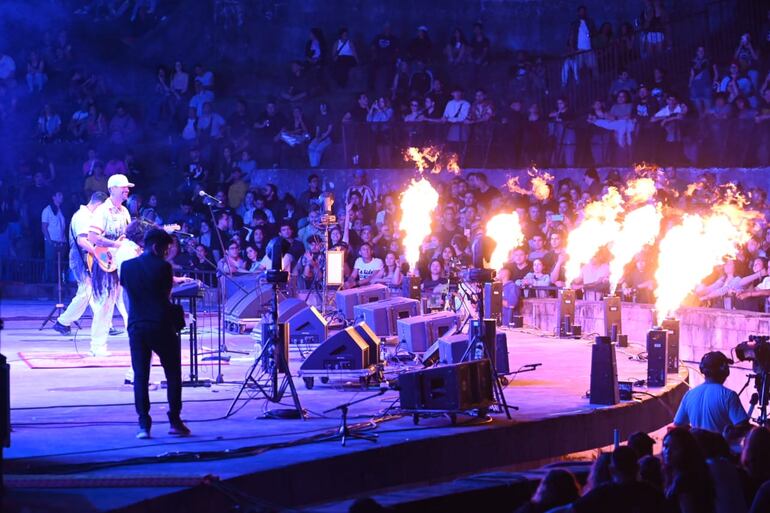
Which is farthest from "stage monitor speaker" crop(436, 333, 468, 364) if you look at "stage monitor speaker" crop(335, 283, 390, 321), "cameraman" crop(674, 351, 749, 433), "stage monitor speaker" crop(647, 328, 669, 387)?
"stage monitor speaker" crop(335, 283, 390, 321)

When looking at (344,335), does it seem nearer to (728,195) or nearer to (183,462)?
(183,462)

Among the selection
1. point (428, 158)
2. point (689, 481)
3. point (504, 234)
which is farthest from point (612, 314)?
point (689, 481)

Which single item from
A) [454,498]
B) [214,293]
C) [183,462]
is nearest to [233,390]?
[183,462]

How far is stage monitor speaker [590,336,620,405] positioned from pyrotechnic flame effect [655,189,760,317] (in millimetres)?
7320

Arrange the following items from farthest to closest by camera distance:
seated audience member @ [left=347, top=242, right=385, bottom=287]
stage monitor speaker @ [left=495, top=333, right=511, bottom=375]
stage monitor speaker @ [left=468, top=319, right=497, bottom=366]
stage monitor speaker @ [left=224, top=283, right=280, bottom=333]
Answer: seated audience member @ [left=347, top=242, right=385, bottom=287] → stage monitor speaker @ [left=224, top=283, right=280, bottom=333] → stage monitor speaker @ [left=495, top=333, right=511, bottom=375] → stage monitor speaker @ [left=468, top=319, right=497, bottom=366]

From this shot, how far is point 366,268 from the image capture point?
20.6m

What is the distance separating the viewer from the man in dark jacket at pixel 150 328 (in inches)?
398

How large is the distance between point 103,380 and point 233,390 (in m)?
1.60

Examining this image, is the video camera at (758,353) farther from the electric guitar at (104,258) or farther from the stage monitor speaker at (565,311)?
the stage monitor speaker at (565,311)

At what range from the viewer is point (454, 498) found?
821 cm

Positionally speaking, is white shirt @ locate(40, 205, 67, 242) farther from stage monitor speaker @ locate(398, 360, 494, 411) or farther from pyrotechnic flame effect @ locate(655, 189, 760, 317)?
stage monitor speaker @ locate(398, 360, 494, 411)

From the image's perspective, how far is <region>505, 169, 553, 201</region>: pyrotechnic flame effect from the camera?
78.5 feet

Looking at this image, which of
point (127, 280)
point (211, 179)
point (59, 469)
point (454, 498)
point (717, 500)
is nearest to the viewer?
point (717, 500)

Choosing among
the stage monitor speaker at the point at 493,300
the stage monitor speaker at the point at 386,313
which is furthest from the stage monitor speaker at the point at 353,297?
the stage monitor speaker at the point at 493,300
